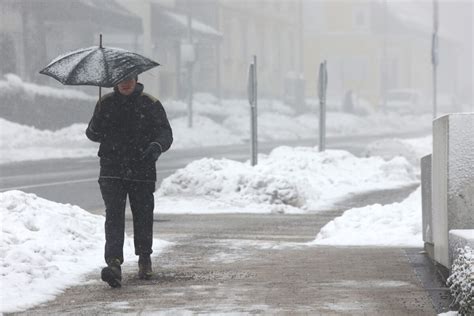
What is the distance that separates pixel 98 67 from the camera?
814 centimetres

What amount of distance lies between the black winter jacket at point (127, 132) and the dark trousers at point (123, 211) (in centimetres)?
8

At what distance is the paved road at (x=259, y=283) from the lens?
266 inches

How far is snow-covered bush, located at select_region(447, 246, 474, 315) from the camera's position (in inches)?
234

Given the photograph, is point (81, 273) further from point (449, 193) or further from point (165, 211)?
point (165, 211)

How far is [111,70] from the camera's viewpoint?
8055 mm

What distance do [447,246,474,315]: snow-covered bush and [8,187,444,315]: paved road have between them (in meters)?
0.28

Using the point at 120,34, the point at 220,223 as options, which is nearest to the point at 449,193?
the point at 220,223

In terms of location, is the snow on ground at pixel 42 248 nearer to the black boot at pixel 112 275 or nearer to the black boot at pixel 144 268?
the black boot at pixel 112 275

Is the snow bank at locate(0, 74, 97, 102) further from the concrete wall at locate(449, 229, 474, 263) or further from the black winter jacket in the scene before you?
the concrete wall at locate(449, 229, 474, 263)

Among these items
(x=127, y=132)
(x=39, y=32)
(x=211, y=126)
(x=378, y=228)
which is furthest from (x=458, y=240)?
(x=211, y=126)

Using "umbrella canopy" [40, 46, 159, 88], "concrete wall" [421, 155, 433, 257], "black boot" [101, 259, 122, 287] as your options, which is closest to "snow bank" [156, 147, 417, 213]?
"concrete wall" [421, 155, 433, 257]

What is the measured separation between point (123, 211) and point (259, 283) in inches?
44.4

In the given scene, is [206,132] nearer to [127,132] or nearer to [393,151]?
[393,151]

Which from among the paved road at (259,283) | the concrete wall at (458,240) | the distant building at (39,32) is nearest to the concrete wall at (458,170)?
the concrete wall at (458,240)
